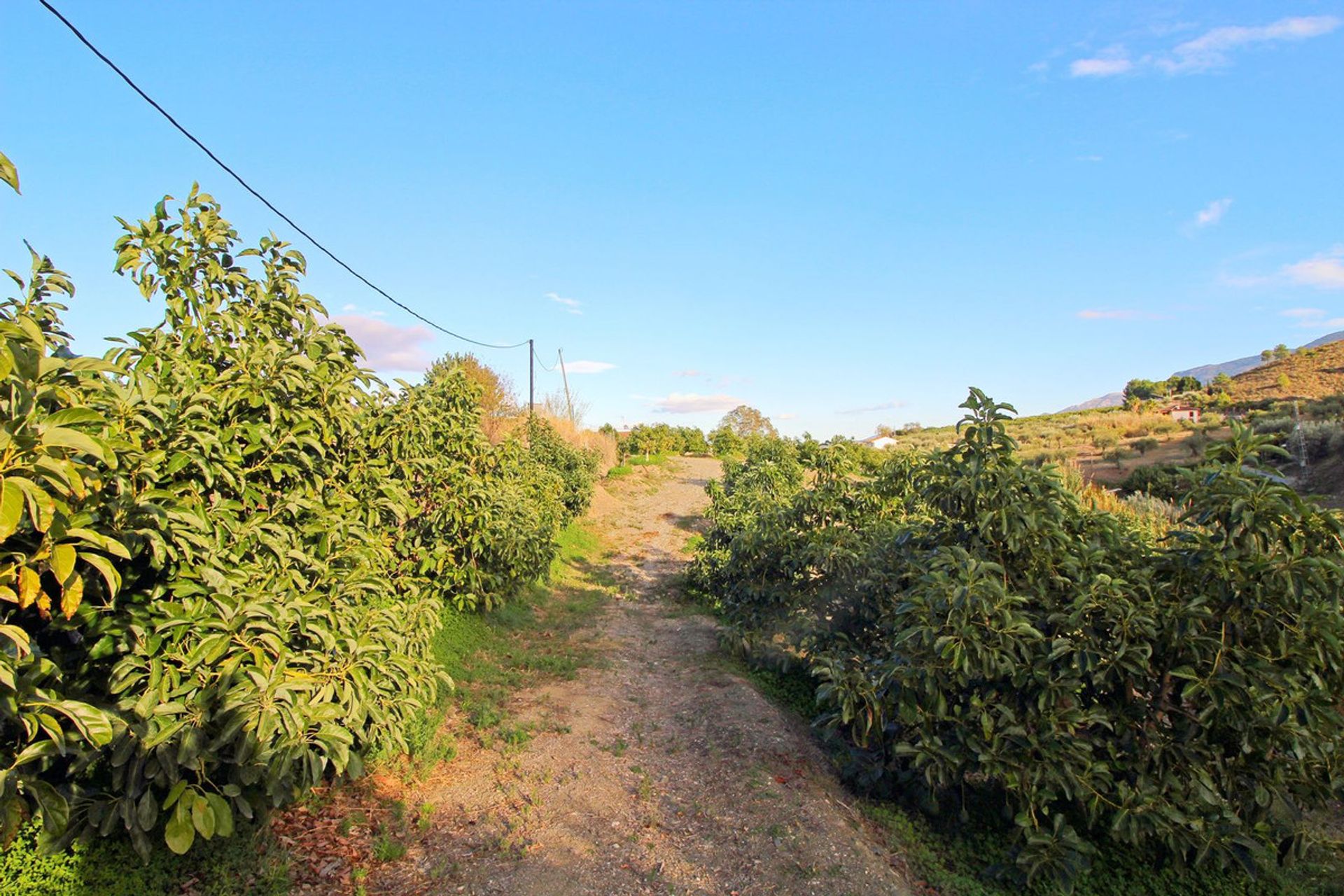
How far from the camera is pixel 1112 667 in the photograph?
12.1ft

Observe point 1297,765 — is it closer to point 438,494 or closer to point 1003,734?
point 1003,734

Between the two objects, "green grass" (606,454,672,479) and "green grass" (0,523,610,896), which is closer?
"green grass" (0,523,610,896)

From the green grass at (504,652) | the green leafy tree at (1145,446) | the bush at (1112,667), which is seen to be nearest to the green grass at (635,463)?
the green grass at (504,652)

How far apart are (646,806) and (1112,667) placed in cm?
289

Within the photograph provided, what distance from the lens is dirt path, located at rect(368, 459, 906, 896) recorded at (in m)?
3.62

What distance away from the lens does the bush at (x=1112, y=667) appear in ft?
11.2

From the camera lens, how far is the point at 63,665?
263cm

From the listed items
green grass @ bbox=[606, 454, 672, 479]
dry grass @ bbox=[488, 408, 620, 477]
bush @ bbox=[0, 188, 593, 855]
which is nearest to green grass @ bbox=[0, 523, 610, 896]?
bush @ bbox=[0, 188, 593, 855]

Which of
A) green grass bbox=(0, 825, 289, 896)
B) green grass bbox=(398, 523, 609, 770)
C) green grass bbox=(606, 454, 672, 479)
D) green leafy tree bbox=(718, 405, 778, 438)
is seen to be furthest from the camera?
green leafy tree bbox=(718, 405, 778, 438)

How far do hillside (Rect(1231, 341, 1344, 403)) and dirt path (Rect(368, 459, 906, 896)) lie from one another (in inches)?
1338

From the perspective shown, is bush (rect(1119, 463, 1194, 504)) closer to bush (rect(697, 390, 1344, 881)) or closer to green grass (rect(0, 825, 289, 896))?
bush (rect(697, 390, 1344, 881))

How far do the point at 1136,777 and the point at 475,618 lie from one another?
639cm

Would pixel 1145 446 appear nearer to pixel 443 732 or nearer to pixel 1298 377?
pixel 1298 377

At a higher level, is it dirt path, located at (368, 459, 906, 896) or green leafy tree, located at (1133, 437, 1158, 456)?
green leafy tree, located at (1133, 437, 1158, 456)
